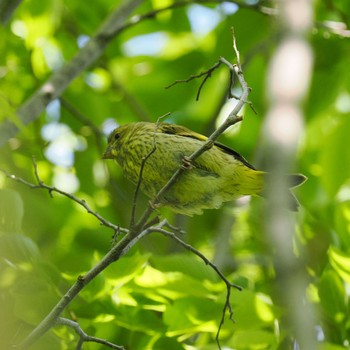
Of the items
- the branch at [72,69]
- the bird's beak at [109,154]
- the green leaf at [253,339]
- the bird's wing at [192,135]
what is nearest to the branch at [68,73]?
the branch at [72,69]

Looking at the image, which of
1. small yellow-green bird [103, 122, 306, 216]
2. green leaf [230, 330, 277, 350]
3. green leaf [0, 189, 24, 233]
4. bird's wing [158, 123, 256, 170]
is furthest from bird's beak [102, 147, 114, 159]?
green leaf [230, 330, 277, 350]

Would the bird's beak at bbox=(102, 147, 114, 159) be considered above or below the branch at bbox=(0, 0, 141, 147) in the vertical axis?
below

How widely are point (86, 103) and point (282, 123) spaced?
4157mm

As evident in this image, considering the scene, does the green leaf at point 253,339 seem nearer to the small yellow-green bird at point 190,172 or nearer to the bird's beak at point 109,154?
the small yellow-green bird at point 190,172

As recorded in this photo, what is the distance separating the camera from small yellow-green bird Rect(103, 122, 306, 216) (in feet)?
14.9

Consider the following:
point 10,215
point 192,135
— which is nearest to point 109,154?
point 192,135

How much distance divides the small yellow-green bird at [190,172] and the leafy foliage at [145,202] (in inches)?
14.1

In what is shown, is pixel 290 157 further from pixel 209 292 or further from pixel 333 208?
pixel 333 208

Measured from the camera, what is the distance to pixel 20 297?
361cm

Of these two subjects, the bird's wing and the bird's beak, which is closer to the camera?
the bird's wing

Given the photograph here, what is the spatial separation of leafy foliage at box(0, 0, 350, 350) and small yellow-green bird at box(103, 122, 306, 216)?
359mm

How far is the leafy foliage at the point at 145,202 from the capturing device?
3707 mm

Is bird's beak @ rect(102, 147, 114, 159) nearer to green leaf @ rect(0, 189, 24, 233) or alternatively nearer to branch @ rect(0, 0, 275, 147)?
branch @ rect(0, 0, 275, 147)

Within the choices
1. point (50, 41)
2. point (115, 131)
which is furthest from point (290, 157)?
point (50, 41)
